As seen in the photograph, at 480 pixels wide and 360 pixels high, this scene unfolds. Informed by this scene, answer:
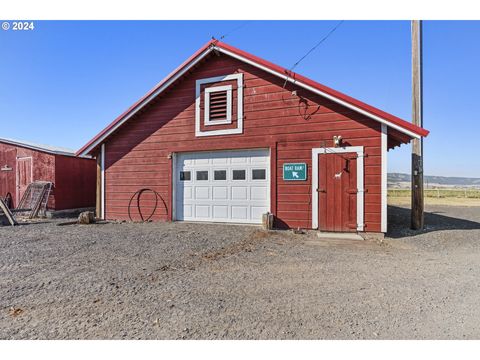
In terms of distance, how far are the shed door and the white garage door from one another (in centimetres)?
851

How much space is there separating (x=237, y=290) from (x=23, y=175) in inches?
575

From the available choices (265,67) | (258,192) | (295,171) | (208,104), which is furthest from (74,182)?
(295,171)

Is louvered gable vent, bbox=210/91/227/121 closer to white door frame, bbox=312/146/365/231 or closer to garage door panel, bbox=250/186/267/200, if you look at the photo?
garage door panel, bbox=250/186/267/200

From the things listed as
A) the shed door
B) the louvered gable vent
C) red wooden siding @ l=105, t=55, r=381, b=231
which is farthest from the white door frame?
the shed door

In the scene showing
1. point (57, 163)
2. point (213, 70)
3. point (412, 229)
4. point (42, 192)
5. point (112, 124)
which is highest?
point (213, 70)

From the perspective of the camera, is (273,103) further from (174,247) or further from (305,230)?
(174,247)

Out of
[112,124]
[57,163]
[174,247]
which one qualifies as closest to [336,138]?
[174,247]

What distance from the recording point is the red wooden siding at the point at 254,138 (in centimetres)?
767

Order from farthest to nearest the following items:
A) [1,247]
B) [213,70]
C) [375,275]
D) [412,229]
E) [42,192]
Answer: [42,192] → [213,70] → [412,229] → [1,247] → [375,275]

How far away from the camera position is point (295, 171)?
27.0 feet

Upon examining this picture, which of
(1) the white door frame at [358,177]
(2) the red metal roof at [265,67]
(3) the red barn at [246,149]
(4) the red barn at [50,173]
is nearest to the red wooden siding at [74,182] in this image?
(4) the red barn at [50,173]

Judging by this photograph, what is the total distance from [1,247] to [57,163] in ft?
25.8

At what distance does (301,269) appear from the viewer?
4.45 meters

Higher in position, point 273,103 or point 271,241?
point 273,103
